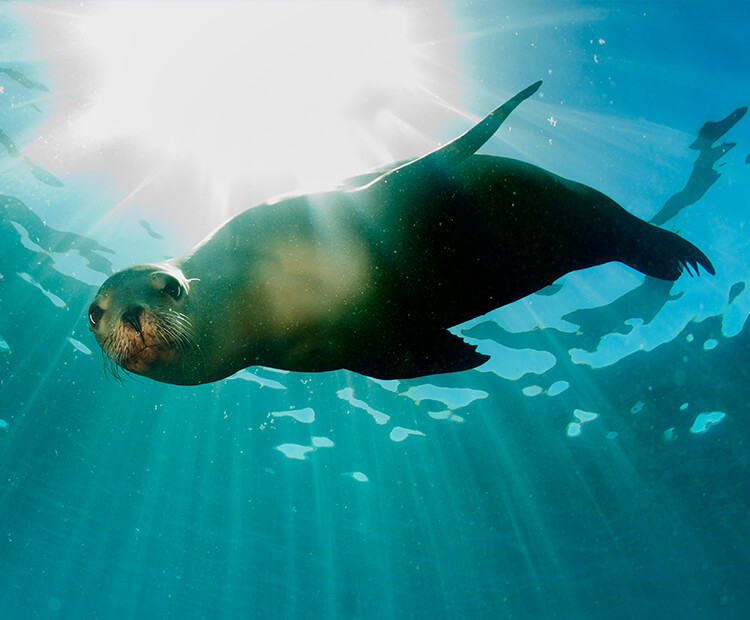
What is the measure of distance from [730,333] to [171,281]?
→ 1221 centimetres

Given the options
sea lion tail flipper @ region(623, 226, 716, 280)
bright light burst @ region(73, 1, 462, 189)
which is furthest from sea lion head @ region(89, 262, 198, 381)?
bright light burst @ region(73, 1, 462, 189)

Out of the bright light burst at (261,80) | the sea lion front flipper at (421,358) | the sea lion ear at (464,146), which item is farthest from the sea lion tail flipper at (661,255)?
the bright light burst at (261,80)

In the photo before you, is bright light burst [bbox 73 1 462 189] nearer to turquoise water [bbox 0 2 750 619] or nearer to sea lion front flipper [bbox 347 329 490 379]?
turquoise water [bbox 0 2 750 619]

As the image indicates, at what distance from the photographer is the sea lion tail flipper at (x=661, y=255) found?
3338mm

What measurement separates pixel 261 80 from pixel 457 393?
8.65 metres

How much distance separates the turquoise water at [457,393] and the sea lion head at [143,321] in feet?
16.1

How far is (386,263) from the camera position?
2.74 meters

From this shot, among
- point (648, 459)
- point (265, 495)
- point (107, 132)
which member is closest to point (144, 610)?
point (265, 495)

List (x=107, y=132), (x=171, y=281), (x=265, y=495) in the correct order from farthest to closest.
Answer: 1. (x=265, y=495)
2. (x=107, y=132)
3. (x=171, y=281)

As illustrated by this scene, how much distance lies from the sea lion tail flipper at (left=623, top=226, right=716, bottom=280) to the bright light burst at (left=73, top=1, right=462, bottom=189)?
3.77 meters

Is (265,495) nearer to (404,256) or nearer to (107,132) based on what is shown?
(107,132)

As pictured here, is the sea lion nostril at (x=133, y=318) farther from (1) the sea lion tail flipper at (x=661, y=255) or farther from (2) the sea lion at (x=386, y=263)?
(1) the sea lion tail flipper at (x=661, y=255)

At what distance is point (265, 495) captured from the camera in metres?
19.9

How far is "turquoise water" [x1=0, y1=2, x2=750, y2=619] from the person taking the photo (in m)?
6.15
